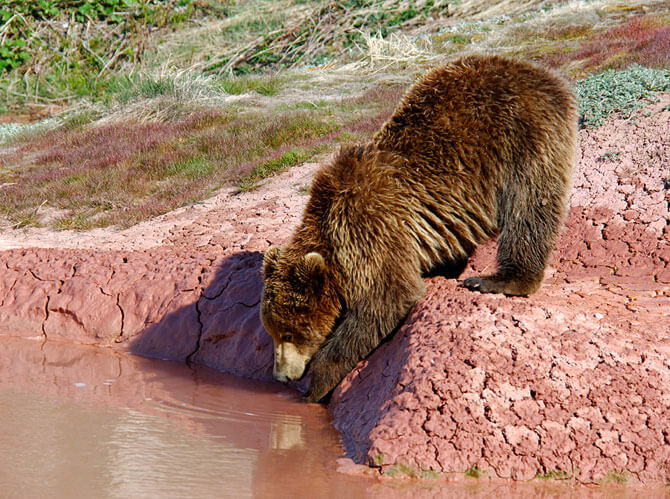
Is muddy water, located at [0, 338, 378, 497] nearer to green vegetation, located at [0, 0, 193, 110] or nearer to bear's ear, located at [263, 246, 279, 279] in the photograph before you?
bear's ear, located at [263, 246, 279, 279]

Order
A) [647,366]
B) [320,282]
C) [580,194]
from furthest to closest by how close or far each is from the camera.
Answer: [580,194]
[320,282]
[647,366]

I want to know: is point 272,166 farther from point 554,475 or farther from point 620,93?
point 554,475

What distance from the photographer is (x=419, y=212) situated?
16.1 feet

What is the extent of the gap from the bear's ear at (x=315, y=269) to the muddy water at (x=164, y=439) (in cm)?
79

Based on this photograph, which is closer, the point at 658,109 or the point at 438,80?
the point at 438,80

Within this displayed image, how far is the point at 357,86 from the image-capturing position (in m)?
14.6

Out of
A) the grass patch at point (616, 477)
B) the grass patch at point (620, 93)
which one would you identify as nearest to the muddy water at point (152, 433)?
the grass patch at point (616, 477)

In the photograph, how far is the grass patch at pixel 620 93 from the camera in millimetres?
7430

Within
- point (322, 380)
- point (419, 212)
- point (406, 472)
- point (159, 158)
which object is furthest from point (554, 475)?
point (159, 158)

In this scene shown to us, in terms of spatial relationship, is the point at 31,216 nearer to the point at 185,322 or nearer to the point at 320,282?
the point at 185,322

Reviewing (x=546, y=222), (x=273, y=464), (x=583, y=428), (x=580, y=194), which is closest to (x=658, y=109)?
(x=580, y=194)

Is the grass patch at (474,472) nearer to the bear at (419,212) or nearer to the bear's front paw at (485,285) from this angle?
the bear at (419,212)

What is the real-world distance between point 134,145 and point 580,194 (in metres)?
7.55

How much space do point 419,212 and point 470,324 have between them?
3.18 ft
